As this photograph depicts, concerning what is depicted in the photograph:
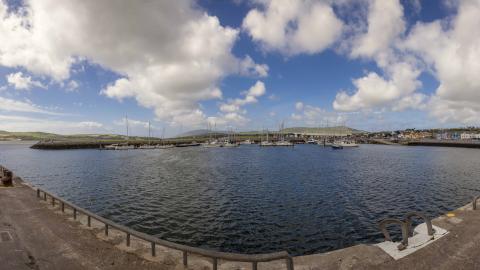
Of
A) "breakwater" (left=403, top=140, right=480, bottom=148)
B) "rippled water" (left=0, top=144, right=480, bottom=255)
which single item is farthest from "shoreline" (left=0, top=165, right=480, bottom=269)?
"breakwater" (left=403, top=140, right=480, bottom=148)

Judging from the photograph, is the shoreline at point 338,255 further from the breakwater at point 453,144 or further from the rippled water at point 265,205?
the breakwater at point 453,144

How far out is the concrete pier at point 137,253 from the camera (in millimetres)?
9430

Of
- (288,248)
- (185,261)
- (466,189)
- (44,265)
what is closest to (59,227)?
(44,265)

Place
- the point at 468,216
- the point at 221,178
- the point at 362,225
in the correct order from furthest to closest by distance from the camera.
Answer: the point at 221,178, the point at 362,225, the point at 468,216

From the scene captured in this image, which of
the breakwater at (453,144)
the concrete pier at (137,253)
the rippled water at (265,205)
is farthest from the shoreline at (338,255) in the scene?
the breakwater at (453,144)

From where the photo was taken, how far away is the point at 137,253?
10430mm

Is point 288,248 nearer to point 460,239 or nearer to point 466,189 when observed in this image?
point 460,239

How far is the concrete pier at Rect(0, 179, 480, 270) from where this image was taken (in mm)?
9430

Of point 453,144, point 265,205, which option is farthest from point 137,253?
point 453,144

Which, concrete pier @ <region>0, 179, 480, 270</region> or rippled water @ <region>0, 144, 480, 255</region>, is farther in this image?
rippled water @ <region>0, 144, 480, 255</region>

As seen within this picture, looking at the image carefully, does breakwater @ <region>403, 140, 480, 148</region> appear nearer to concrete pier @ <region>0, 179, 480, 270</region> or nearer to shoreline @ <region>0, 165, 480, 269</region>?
shoreline @ <region>0, 165, 480, 269</region>

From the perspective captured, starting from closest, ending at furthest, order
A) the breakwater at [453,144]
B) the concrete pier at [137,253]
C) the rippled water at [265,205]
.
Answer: the concrete pier at [137,253] < the rippled water at [265,205] < the breakwater at [453,144]

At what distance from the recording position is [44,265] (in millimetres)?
9477

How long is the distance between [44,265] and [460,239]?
55.2 ft
